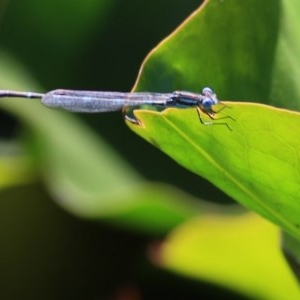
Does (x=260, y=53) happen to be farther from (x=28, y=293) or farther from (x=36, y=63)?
(x=36, y=63)

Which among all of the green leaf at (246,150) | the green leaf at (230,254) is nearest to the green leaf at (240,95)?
the green leaf at (246,150)

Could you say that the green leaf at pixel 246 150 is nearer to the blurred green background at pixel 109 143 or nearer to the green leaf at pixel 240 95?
the green leaf at pixel 240 95

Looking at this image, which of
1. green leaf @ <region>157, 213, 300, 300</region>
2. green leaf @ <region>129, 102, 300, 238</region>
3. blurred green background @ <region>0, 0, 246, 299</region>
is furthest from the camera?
blurred green background @ <region>0, 0, 246, 299</region>

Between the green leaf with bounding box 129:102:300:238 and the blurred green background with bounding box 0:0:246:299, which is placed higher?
the green leaf with bounding box 129:102:300:238

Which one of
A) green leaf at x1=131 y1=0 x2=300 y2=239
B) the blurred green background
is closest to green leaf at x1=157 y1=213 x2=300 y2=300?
the blurred green background

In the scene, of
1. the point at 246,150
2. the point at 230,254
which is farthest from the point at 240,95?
the point at 230,254

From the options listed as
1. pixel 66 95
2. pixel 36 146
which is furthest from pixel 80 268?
pixel 66 95

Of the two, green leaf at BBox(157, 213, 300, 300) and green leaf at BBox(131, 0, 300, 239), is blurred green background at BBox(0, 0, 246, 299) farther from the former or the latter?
green leaf at BBox(131, 0, 300, 239)
